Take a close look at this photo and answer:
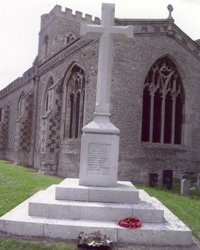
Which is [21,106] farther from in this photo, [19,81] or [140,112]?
[140,112]

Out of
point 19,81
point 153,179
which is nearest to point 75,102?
point 153,179

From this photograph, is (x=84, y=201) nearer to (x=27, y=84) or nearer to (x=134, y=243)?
(x=134, y=243)

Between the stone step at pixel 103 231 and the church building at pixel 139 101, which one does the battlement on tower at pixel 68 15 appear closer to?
the church building at pixel 139 101

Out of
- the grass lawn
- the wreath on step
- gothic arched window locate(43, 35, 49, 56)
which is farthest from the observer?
gothic arched window locate(43, 35, 49, 56)

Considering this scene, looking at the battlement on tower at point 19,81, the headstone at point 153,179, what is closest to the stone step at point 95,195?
the headstone at point 153,179

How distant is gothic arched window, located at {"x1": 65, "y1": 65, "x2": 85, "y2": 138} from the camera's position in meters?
17.5

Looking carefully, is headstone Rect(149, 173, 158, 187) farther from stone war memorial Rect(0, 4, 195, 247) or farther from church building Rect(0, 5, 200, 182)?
stone war memorial Rect(0, 4, 195, 247)

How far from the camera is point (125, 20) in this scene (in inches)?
619

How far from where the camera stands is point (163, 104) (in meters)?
16.7

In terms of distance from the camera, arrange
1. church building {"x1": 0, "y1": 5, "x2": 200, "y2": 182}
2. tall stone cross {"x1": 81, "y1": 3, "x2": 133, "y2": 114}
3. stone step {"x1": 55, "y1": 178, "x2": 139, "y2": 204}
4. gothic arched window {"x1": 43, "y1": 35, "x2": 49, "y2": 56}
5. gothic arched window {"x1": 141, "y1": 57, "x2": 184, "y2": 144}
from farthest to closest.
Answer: gothic arched window {"x1": 43, "y1": 35, "x2": 49, "y2": 56} → gothic arched window {"x1": 141, "y1": 57, "x2": 184, "y2": 144} → church building {"x1": 0, "y1": 5, "x2": 200, "y2": 182} → tall stone cross {"x1": 81, "y1": 3, "x2": 133, "y2": 114} → stone step {"x1": 55, "y1": 178, "x2": 139, "y2": 204}

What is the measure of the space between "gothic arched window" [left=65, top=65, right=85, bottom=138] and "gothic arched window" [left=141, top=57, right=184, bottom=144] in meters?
3.09

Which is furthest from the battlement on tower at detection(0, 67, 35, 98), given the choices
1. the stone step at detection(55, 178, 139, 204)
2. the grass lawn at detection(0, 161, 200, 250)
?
the stone step at detection(55, 178, 139, 204)

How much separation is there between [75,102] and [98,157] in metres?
10.8

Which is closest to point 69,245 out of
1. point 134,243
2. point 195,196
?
point 134,243
